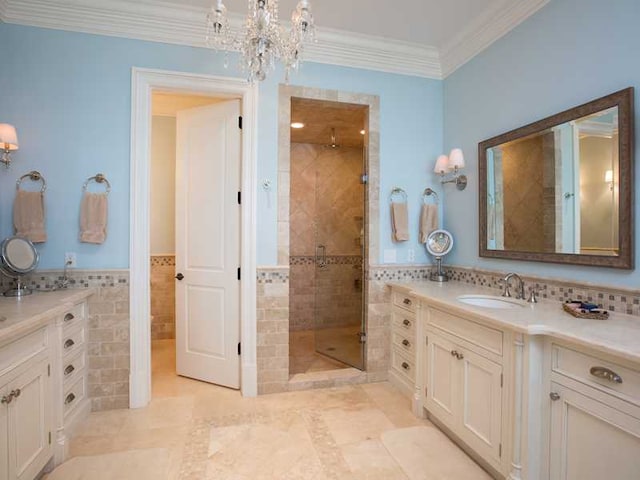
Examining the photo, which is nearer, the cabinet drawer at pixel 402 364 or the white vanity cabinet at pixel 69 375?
the white vanity cabinet at pixel 69 375

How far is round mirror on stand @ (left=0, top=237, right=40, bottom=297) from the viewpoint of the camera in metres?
2.02

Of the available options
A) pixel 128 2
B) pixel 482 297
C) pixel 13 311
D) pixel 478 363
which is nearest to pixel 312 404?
pixel 478 363

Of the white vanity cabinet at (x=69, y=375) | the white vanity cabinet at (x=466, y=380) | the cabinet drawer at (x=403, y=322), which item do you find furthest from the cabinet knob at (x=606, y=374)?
the white vanity cabinet at (x=69, y=375)

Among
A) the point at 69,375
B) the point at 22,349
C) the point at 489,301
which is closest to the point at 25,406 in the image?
the point at 22,349

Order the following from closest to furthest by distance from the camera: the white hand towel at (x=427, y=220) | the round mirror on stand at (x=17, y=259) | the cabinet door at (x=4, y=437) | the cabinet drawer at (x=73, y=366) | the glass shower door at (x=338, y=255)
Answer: the cabinet door at (x=4, y=437)
the round mirror on stand at (x=17, y=259)
the cabinet drawer at (x=73, y=366)
the white hand towel at (x=427, y=220)
the glass shower door at (x=338, y=255)

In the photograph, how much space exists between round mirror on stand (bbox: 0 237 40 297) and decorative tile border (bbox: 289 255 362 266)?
2.66 m

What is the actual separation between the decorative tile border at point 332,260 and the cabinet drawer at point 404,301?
699 millimetres

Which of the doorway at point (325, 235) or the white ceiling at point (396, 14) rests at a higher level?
the white ceiling at point (396, 14)

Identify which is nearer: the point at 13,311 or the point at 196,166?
the point at 13,311

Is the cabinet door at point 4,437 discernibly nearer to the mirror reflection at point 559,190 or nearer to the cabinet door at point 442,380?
the cabinet door at point 442,380

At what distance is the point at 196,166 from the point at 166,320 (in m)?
2.16

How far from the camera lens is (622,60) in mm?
1730

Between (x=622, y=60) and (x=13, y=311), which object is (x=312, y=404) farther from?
(x=622, y=60)

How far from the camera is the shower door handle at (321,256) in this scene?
4.48 m
